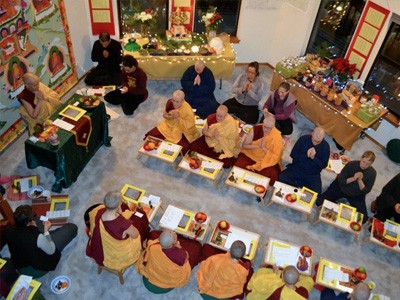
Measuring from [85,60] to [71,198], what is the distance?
3863 mm

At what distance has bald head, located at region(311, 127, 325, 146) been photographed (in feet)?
22.5

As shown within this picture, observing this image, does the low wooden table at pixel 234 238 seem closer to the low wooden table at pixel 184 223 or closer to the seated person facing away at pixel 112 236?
the low wooden table at pixel 184 223

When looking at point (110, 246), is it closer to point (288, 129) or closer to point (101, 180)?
point (101, 180)

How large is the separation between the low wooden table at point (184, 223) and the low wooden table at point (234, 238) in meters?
0.18

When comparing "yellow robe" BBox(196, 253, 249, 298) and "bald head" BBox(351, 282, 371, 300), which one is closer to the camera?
"bald head" BBox(351, 282, 371, 300)

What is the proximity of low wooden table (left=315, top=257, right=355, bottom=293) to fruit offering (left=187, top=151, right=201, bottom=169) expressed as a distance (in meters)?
2.53

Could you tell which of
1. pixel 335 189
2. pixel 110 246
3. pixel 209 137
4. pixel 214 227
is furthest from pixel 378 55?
pixel 110 246

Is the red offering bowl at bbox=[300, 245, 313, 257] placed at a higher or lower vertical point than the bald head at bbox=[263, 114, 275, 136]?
lower

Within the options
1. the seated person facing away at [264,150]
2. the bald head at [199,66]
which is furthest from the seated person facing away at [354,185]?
the bald head at [199,66]

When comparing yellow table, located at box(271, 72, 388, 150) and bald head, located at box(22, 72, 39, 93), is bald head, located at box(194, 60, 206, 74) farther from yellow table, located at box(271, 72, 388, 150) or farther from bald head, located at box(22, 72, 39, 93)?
bald head, located at box(22, 72, 39, 93)

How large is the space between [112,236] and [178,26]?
5.81 metres

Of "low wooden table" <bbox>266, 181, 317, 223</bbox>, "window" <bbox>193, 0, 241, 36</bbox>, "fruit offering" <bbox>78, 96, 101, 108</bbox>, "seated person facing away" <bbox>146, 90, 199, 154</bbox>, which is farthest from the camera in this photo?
"window" <bbox>193, 0, 241, 36</bbox>

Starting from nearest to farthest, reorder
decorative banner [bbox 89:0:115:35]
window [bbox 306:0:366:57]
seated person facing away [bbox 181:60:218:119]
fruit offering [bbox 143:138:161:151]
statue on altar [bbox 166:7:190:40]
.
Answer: fruit offering [bbox 143:138:161:151]
seated person facing away [bbox 181:60:218:119]
decorative banner [bbox 89:0:115:35]
window [bbox 306:0:366:57]
statue on altar [bbox 166:7:190:40]

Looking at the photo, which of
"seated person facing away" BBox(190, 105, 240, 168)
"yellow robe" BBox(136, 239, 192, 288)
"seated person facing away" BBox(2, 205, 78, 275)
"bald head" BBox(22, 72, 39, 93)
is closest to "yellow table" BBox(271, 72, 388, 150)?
"seated person facing away" BBox(190, 105, 240, 168)
